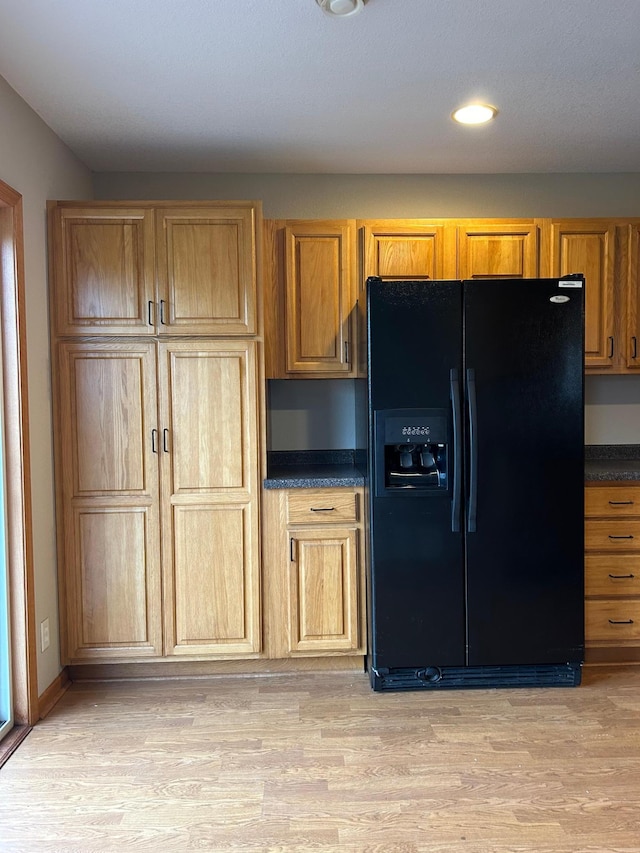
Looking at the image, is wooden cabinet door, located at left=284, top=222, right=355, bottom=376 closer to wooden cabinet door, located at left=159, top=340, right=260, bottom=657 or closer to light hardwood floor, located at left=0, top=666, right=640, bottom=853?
wooden cabinet door, located at left=159, top=340, right=260, bottom=657

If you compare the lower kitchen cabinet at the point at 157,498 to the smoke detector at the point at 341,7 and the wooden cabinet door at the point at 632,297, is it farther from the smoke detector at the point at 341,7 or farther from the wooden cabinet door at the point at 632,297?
the wooden cabinet door at the point at 632,297

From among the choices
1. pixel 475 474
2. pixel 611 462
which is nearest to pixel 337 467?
pixel 475 474

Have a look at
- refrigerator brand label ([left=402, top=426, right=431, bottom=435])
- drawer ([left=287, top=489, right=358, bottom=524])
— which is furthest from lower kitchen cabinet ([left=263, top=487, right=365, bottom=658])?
refrigerator brand label ([left=402, top=426, right=431, bottom=435])

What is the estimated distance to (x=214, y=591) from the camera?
281 centimetres

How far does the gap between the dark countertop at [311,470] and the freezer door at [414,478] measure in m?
0.27

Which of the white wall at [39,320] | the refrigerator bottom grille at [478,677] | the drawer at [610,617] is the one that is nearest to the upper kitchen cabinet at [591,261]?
the drawer at [610,617]

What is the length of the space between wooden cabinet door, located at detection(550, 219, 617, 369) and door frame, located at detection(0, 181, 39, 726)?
8.22 ft

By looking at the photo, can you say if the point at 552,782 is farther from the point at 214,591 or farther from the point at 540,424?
the point at 214,591

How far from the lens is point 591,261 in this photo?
3.11 metres

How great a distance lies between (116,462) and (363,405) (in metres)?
1.17

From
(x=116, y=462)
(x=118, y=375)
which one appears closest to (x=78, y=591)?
(x=116, y=462)

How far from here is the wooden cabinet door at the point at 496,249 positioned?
3.09 meters

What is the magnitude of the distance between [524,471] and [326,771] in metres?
1.44

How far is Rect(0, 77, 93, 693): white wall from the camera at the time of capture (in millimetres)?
2449
